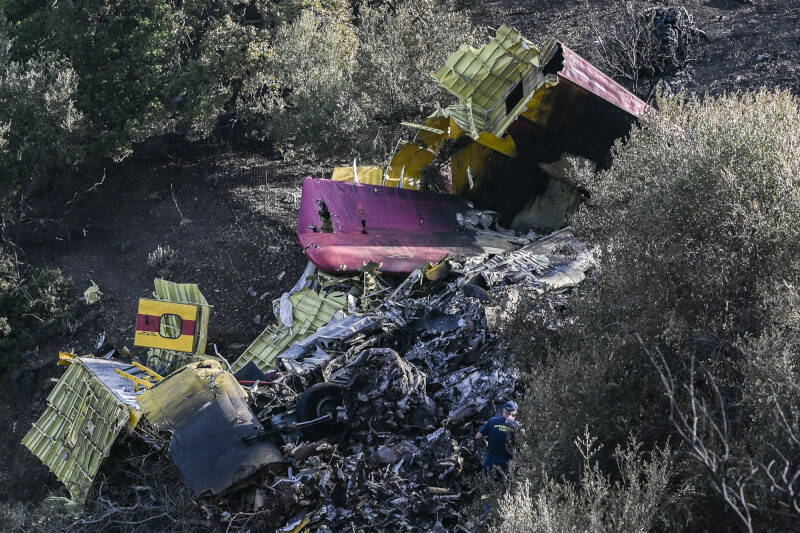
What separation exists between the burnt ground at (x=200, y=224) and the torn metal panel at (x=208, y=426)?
161 inches

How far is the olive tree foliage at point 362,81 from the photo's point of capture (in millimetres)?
16406

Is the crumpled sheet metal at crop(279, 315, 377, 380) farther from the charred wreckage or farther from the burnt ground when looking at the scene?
the burnt ground

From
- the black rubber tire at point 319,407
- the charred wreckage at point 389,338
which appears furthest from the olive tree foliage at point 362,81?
the black rubber tire at point 319,407

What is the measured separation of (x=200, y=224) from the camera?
56.9 ft

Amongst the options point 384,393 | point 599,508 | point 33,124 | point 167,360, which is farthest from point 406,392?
point 33,124

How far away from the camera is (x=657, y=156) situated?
8.99 metres

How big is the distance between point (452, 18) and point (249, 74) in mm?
4858

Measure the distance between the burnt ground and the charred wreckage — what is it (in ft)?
5.93

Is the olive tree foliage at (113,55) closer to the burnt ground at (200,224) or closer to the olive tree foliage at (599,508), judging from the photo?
the burnt ground at (200,224)

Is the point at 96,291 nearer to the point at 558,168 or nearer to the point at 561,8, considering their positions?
the point at 558,168

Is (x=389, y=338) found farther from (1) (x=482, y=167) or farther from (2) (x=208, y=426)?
(1) (x=482, y=167)

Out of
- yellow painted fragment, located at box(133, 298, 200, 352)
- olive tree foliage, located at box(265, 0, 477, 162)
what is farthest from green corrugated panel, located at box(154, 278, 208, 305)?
olive tree foliage, located at box(265, 0, 477, 162)

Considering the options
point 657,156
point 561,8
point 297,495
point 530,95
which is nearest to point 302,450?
point 297,495

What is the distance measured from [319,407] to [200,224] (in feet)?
28.2
